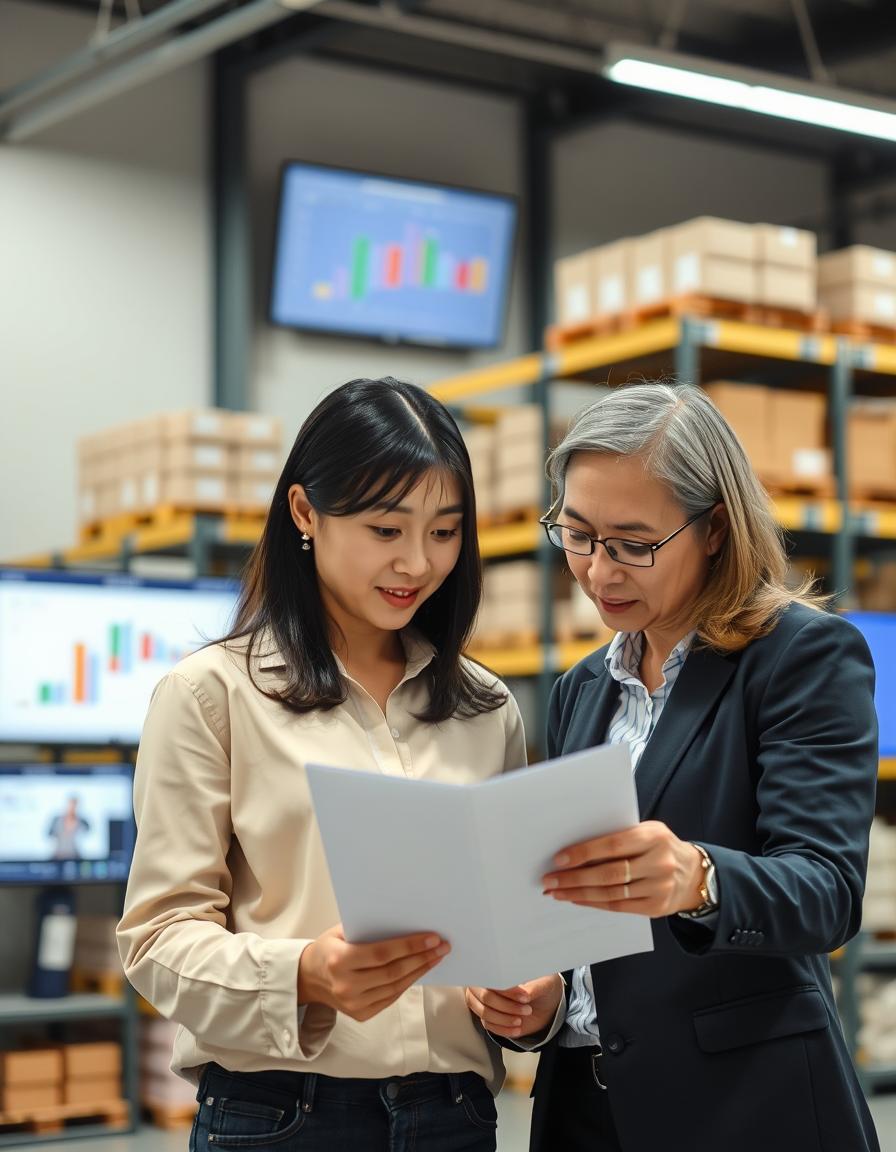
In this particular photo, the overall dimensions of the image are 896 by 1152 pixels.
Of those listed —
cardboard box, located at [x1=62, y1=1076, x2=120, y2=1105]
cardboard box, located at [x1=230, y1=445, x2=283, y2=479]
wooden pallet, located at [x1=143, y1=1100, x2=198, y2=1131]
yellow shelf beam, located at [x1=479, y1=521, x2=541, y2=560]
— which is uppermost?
cardboard box, located at [x1=230, y1=445, x2=283, y2=479]

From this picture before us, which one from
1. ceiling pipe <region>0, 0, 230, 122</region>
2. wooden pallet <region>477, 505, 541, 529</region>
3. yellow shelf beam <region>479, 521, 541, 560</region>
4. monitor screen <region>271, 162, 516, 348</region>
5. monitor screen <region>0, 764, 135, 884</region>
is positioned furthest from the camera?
monitor screen <region>271, 162, 516, 348</region>

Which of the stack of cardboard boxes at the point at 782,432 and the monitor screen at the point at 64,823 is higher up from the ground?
the stack of cardboard boxes at the point at 782,432

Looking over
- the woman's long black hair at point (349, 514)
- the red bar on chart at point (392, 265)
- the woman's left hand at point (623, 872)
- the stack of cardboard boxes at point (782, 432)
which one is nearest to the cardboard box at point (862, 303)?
the stack of cardboard boxes at point (782, 432)

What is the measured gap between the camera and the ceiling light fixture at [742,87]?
7465 millimetres

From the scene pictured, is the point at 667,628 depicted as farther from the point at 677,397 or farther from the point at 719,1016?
the point at 719,1016

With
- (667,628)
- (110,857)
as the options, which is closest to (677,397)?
(667,628)

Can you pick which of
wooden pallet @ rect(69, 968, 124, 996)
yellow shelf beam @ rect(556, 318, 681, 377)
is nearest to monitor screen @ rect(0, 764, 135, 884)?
wooden pallet @ rect(69, 968, 124, 996)

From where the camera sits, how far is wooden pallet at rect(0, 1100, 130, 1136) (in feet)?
20.8

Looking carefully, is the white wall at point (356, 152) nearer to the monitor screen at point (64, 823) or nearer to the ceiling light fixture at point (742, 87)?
the ceiling light fixture at point (742, 87)

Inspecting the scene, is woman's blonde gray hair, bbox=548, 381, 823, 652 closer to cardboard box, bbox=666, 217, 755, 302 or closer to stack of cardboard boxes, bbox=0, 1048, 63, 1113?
cardboard box, bbox=666, 217, 755, 302

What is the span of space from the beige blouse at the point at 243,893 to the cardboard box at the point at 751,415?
4.76m

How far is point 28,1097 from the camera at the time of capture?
6.39m

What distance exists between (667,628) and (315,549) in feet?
1.62

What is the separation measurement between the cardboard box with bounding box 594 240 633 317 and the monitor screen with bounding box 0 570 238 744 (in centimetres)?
200
